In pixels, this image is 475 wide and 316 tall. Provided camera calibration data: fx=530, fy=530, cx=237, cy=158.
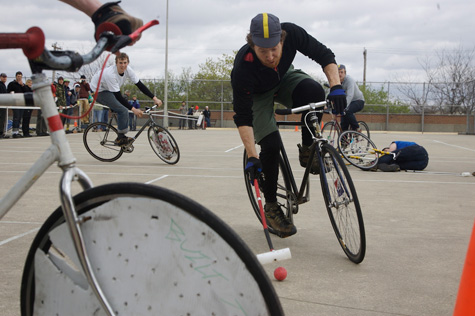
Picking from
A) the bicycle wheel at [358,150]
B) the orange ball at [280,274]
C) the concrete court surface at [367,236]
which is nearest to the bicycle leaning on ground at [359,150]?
the bicycle wheel at [358,150]

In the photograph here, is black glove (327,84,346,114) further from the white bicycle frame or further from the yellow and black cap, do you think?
the white bicycle frame

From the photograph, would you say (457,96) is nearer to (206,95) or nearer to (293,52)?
(206,95)

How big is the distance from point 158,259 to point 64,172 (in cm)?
39

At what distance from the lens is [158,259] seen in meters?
1.52

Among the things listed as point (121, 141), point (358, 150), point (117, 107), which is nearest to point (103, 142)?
point (121, 141)

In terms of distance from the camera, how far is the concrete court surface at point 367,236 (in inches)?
119

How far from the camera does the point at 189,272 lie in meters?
1.51

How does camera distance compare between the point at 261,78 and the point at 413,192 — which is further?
the point at 413,192

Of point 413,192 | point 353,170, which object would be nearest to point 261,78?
point 413,192

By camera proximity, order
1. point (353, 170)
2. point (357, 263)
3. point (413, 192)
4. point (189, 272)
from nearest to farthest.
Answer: point (189, 272) → point (357, 263) → point (413, 192) → point (353, 170)

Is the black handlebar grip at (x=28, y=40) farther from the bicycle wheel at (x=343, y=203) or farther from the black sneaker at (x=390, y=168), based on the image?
the black sneaker at (x=390, y=168)

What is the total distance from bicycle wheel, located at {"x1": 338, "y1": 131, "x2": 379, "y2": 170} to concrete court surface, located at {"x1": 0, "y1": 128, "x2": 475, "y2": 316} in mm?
736

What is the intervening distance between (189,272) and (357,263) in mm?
2415

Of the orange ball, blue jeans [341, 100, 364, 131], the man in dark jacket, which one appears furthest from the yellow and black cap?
blue jeans [341, 100, 364, 131]
